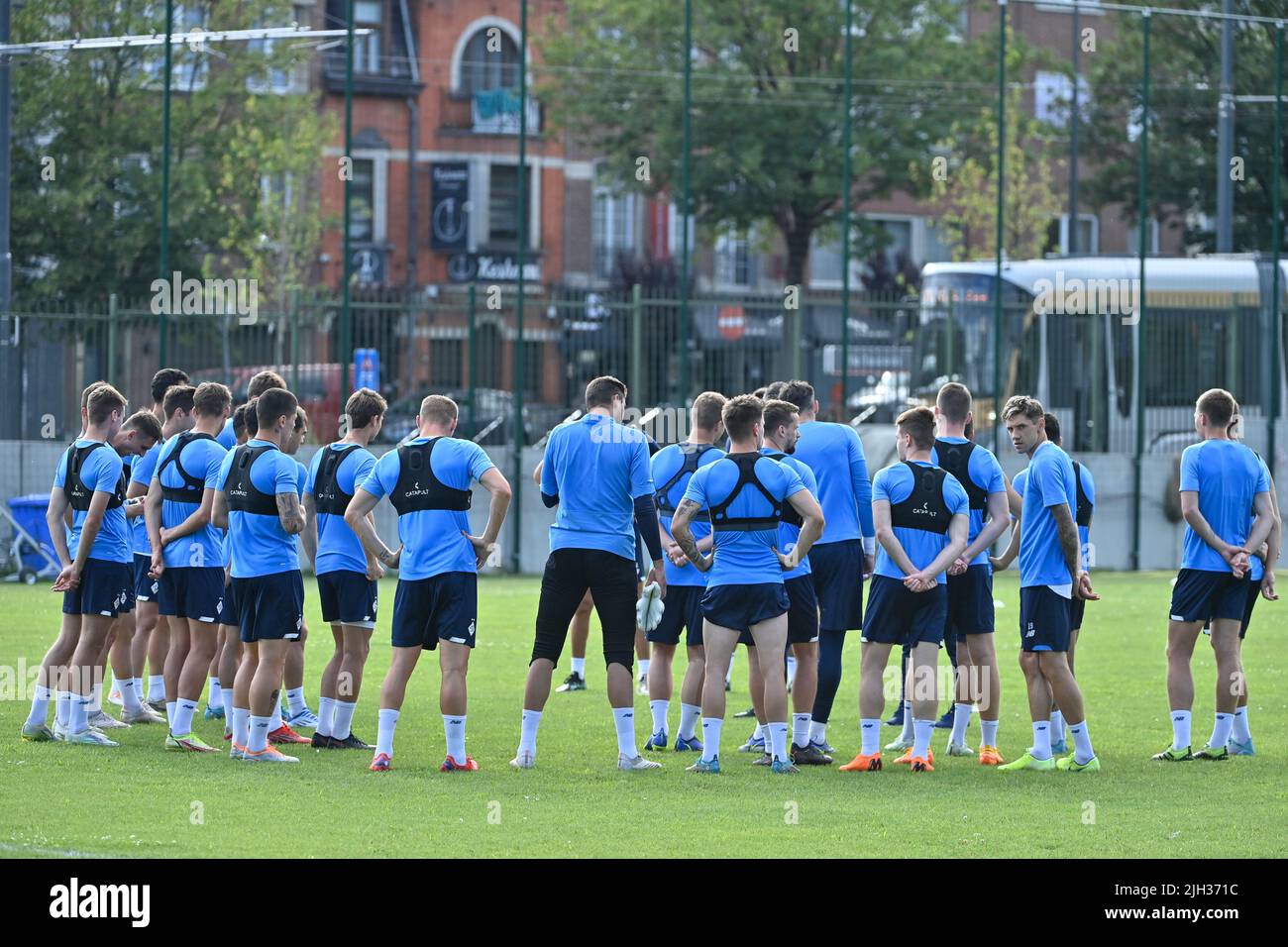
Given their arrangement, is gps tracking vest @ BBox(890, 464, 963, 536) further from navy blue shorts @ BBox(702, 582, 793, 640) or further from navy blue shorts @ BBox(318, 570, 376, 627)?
navy blue shorts @ BBox(318, 570, 376, 627)

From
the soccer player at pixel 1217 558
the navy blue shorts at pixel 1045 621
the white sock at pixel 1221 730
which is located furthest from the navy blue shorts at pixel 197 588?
the white sock at pixel 1221 730

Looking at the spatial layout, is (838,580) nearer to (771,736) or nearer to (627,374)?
(771,736)

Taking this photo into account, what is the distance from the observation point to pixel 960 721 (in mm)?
11383

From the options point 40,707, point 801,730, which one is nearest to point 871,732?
point 801,730

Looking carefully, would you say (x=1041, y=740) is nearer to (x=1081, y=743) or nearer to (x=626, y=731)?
(x=1081, y=743)

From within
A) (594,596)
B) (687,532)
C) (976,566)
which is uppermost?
(687,532)

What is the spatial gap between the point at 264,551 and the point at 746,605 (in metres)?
2.59

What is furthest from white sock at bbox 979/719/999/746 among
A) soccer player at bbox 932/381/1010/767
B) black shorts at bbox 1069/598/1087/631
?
black shorts at bbox 1069/598/1087/631

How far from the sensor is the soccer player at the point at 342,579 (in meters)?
11.2

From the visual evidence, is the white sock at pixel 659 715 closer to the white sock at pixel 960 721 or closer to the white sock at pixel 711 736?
the white sock at pixel 711 736

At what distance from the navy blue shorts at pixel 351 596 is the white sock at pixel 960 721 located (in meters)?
3.39

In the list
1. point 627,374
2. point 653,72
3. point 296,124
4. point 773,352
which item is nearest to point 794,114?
point 653,72

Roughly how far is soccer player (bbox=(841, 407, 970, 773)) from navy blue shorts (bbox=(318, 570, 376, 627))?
9.27 feet

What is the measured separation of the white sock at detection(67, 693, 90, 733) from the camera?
11.1m
